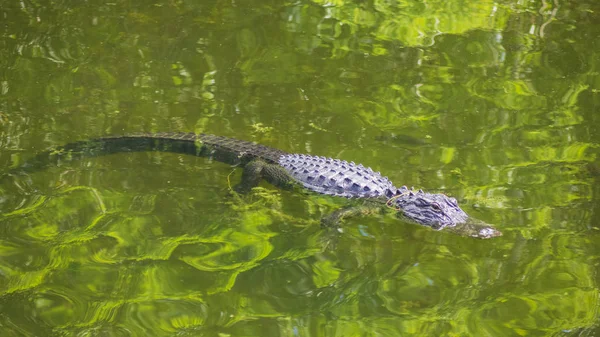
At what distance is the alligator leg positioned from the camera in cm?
517

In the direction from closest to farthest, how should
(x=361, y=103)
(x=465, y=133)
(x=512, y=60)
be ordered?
(x=465, y=133) → (x=361, y=103) → (x=512, y=60)

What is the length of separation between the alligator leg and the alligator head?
2.83 feet

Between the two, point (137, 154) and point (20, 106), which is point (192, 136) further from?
point (20, 106)

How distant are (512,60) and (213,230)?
455 centimetres

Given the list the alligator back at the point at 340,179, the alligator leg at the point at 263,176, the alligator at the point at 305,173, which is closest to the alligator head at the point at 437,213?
the alligator at the point at 305,173

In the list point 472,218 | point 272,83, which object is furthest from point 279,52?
point 472,218

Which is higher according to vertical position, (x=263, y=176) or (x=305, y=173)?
(x=305, y=173)

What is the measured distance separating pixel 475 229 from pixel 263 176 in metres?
1.75

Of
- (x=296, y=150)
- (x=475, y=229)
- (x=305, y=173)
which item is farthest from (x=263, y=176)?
(x=475, y=229)

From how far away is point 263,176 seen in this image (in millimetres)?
5285

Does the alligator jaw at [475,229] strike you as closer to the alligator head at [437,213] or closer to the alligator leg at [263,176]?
the alligator head at [437,213]

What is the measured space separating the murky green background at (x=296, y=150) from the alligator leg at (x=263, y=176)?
90mm

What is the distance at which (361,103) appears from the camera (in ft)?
21.2

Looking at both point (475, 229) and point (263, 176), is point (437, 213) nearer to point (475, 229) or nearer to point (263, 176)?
point (475, 229)
